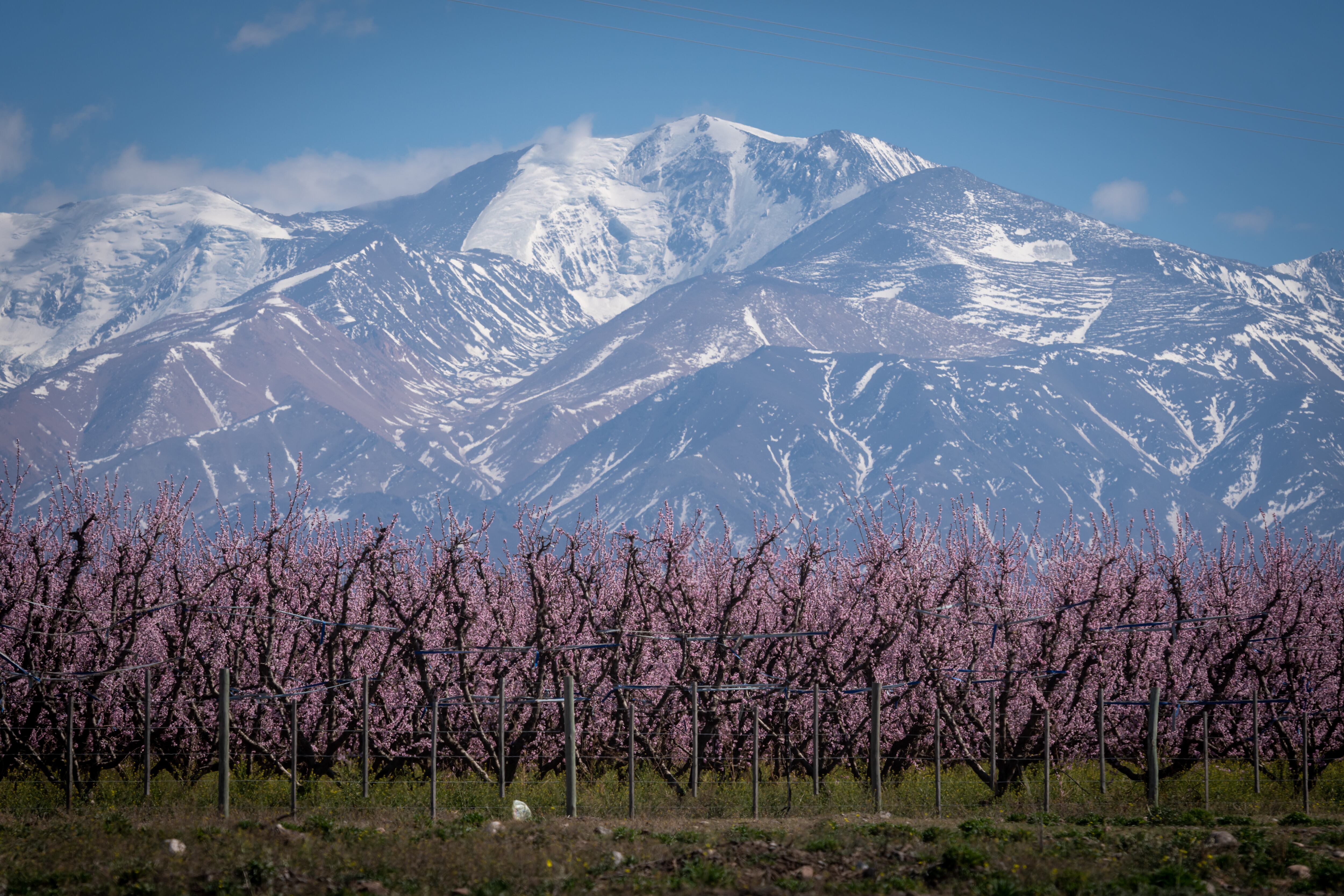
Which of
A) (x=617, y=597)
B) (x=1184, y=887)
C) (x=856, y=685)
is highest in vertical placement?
(x=617, y=597)

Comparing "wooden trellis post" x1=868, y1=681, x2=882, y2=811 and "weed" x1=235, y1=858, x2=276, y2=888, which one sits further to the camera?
"wooden trellis post" x1=868, y1=681, x2=882, y2=811

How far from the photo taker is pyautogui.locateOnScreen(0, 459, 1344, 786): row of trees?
91.6ft

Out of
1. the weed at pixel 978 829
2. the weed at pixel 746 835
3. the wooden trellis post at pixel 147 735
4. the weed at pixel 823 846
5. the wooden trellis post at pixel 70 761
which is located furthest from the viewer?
the wooden trellis post at pixel 70 761

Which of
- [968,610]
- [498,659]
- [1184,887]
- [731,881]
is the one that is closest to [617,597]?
[498,659]

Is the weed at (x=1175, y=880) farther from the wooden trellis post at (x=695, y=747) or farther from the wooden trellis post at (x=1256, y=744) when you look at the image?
the wooden trellis post at (x=1256, y=744)

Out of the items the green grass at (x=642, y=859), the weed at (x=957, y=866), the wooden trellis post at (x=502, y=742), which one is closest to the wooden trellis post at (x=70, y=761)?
the green grass at (x=642, y=859)

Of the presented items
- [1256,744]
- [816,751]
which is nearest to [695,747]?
[816,751]

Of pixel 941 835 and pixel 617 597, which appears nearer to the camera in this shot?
pixel 941 835

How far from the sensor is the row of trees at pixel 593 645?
27.9 metres

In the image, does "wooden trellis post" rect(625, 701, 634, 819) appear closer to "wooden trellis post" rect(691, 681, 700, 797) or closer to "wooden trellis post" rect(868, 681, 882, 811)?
"wooden trellis post" rect(691, 681, 700, 797)

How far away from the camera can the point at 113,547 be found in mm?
30516

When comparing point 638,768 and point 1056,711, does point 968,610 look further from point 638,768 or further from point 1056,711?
point 638,768

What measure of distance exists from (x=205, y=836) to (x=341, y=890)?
13.3 ft

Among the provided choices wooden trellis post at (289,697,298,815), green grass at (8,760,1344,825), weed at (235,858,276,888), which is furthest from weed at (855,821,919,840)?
wooden trellis post at (289,697,298,815)
